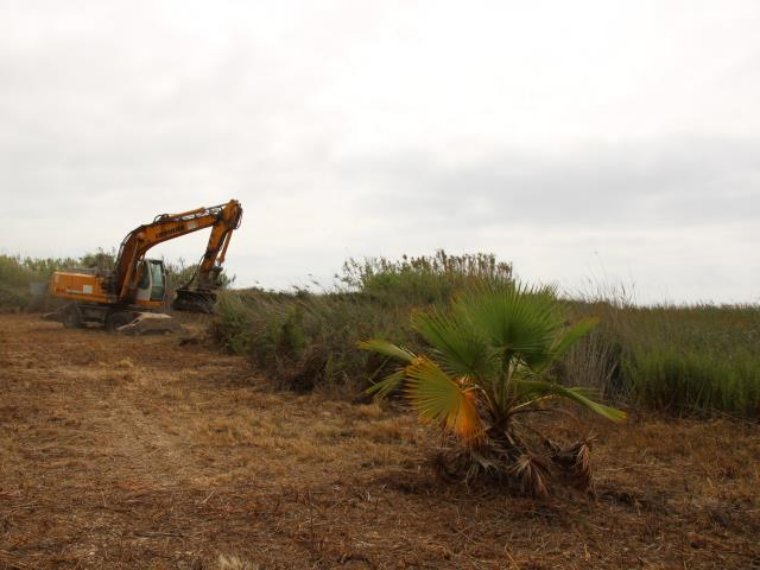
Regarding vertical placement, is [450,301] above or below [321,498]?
above

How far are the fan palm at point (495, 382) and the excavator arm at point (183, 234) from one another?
15.1m

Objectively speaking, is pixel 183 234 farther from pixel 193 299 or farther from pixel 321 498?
pixel 321 498

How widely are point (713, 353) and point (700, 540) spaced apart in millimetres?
4711

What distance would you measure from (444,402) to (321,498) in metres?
1.09

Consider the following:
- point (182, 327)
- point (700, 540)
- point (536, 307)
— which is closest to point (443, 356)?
point (536, 307)

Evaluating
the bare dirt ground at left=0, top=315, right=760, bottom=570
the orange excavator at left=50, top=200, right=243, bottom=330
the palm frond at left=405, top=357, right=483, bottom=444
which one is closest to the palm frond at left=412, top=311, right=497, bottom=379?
the palm frond at left=405, top=357, right=483, bottom=444

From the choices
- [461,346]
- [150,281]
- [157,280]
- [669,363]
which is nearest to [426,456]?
[461,346]

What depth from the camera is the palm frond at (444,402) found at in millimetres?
4598

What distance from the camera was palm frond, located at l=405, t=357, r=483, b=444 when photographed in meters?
4.60

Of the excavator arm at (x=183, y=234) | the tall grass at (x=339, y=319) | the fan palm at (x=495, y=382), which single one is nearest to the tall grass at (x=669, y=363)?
the tall grass at (x=339, y=319)

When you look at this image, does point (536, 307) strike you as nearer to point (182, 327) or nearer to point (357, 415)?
point (357, 415)

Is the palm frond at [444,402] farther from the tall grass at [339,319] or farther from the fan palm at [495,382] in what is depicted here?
the tall grass at [339,319]

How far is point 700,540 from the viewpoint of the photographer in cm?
421

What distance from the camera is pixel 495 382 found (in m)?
5.03
